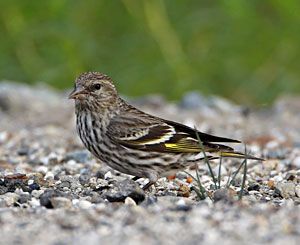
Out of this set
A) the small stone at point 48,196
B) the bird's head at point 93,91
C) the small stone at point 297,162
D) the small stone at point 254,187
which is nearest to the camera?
the small stone at point 48,196

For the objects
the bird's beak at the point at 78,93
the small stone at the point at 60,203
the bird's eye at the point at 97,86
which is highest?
the bird's eye at the point at 97,86

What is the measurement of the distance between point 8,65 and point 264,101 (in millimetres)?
3282

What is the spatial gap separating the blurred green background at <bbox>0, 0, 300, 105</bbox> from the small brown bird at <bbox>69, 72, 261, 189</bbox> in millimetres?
4372

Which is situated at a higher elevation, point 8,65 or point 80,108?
point 8,65

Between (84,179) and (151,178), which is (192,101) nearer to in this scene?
(84,179)

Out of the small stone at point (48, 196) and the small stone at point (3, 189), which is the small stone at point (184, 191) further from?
the small stone at point (3, 189)

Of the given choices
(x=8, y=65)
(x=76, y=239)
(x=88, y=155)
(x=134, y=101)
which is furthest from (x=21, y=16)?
(x=76, y=239)

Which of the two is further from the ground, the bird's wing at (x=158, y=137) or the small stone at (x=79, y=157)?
the small stone at (x=79, y=157)

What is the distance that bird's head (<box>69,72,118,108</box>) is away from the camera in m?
8.39

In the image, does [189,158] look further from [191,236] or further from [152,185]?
[191,236]

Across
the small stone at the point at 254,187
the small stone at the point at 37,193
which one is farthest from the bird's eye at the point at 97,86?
the small stone at the point at 254,187

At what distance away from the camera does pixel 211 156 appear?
830cm

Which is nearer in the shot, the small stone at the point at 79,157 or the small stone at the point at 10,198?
the small stone at the point at 10,198

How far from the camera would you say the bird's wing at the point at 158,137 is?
26.8 ft
